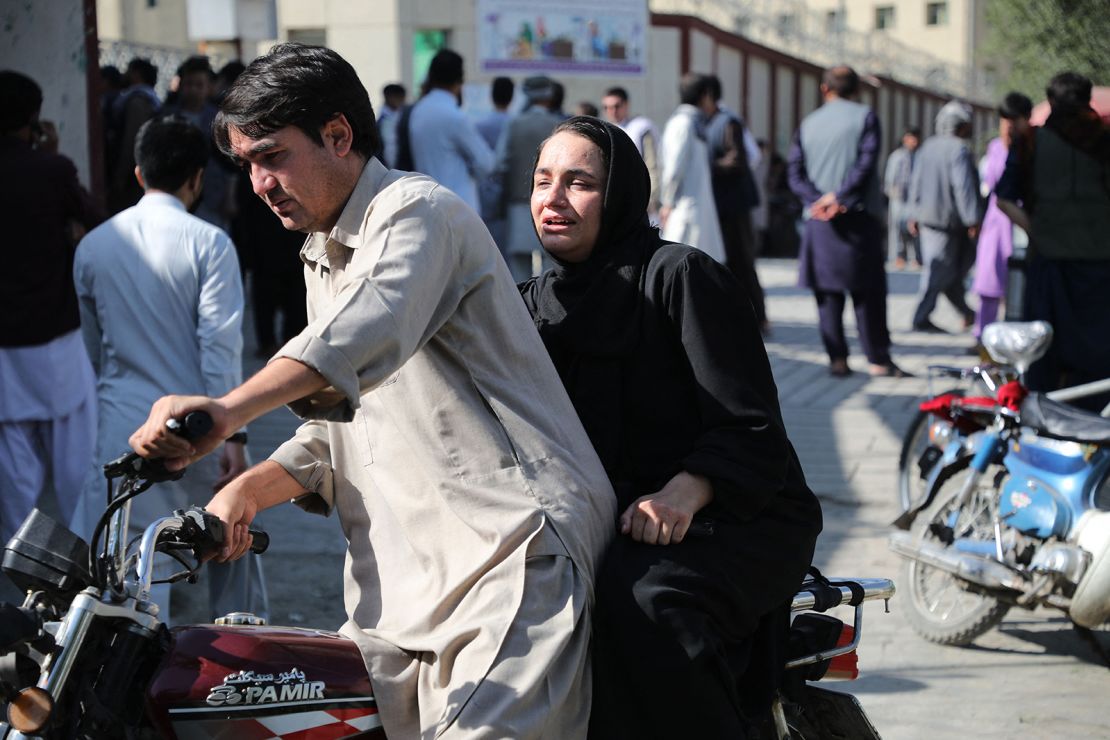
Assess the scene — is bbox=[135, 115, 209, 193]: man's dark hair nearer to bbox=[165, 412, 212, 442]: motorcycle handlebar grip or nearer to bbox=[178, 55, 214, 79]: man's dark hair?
bbox=[165, 412, 212, 442]: motorcycle handlebar grip

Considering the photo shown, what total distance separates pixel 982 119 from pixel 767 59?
17383 millimetres

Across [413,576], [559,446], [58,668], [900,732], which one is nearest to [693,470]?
[559,446]

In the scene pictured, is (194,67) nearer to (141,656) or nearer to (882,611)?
(882,611)

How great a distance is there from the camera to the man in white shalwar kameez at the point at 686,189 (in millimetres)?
11023

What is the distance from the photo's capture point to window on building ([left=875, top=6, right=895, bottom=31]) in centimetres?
6016

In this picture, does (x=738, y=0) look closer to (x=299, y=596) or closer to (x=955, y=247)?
(x=955, y=247)

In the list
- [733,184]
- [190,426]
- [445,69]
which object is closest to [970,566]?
[190,426]

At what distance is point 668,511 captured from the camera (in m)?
2.52

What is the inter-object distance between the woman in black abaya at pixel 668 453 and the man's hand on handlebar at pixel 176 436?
2.47 feet

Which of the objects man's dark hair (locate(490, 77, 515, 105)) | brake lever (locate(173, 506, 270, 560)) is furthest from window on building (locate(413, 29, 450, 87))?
brake lever (locate(173, 506, 270, 560))

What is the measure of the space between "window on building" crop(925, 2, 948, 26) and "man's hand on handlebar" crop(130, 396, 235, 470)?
59.2 meters

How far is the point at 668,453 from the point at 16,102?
3514mm

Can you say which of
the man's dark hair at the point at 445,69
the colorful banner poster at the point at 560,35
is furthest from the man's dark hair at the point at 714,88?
the colorful banner poster at the point at 560,35

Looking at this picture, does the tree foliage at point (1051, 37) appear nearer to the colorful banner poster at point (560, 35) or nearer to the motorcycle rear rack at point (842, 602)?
the colorful banner poster at point (560, 35)
